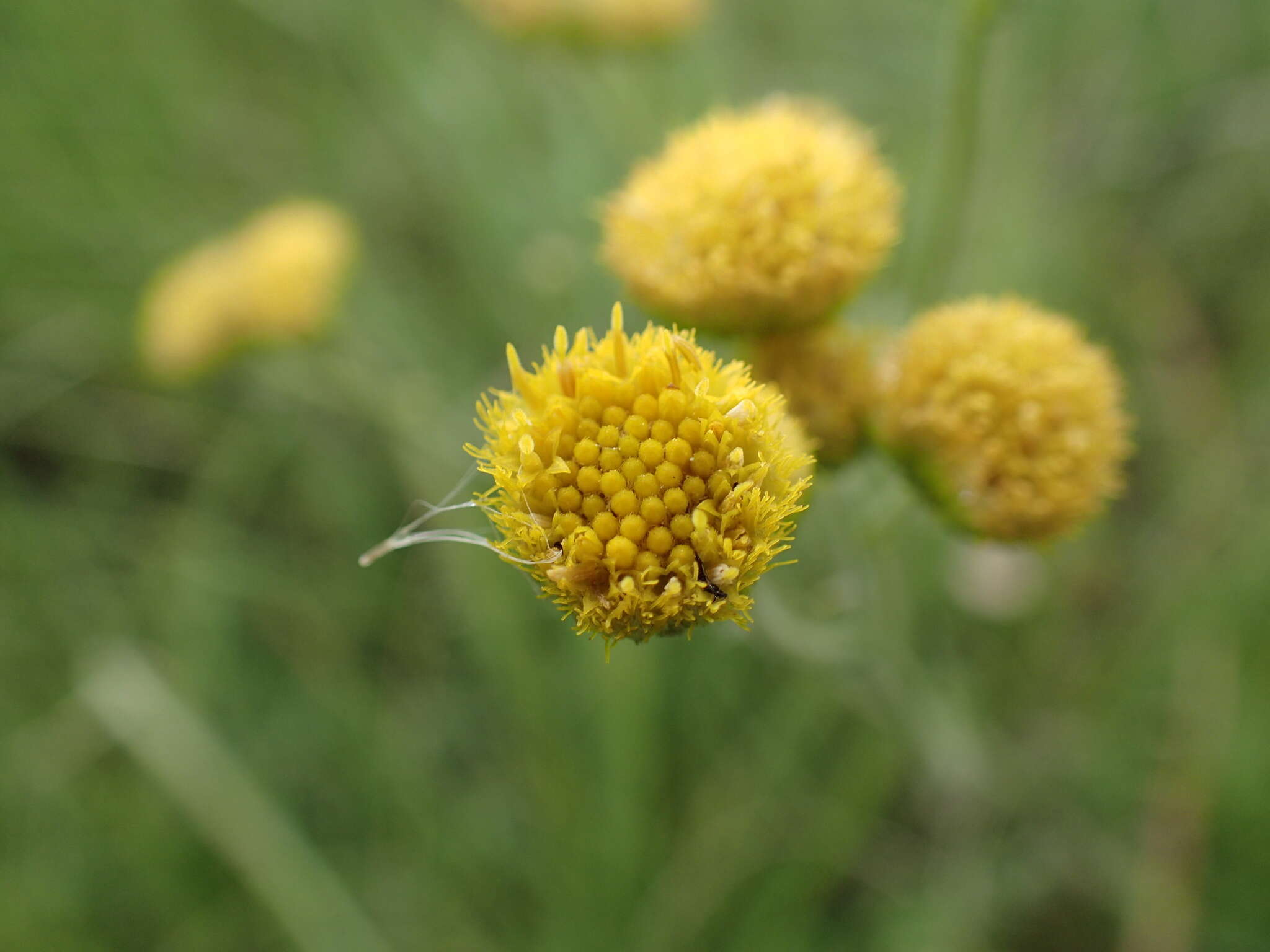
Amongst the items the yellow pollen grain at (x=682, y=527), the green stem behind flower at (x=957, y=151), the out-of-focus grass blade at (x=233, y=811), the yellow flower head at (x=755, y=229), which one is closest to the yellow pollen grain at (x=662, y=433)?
the yellow pollen grain at (x=682, y=527)

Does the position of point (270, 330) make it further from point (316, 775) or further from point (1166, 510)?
point (1166, 510)

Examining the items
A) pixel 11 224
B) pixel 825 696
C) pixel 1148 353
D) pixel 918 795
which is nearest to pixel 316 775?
pixel 825 696

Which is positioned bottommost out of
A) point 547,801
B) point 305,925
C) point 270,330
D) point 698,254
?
point 305,925

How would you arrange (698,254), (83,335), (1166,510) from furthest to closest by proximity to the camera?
1. (83,335)
2. (1166,510)
3. (698,254)

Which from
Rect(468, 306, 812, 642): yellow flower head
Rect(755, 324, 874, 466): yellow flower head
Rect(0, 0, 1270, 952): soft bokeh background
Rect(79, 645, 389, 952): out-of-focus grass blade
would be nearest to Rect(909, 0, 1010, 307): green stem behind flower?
Rect(0, 0, 1270, 952): soft bokeh background

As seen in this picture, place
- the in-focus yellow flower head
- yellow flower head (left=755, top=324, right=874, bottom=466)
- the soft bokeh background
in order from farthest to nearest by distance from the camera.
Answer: the in-focus yellow flower head
the soft bokeh background
yellow flower head (left=755, top=324, right=874, bottom=466)

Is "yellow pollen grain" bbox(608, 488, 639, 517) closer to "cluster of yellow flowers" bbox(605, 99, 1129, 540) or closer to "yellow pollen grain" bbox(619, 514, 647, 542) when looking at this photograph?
"yellow pollen grain" bbox(619, 514, 647, 542)

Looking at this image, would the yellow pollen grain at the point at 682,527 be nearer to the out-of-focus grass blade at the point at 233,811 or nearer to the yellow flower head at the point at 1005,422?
the yellow flower head at the point at 1005,422

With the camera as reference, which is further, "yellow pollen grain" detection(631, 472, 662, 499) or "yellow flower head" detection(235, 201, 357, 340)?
"yellow flower head" detection(235, 201, 357, 340)
